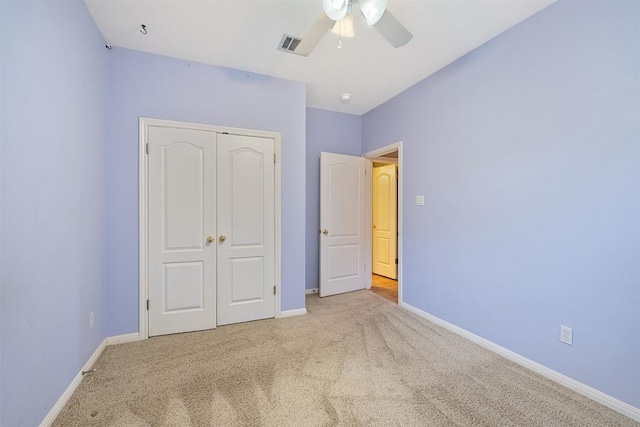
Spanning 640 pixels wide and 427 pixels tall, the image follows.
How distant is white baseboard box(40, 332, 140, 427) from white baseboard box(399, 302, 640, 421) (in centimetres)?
310

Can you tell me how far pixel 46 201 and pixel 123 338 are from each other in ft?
5.17

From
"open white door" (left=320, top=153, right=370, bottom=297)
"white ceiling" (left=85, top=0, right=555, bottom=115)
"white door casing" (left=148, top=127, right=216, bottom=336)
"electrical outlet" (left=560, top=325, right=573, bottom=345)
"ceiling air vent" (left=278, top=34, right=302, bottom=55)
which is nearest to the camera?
"electrical outlet" (left=560, top=325, right=573, bottom=345)

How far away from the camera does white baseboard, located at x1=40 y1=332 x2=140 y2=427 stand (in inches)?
58.7

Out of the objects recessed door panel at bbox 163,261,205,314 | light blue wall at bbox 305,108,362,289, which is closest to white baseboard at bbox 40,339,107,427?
recessed door panel at bbox 163,261,205,314

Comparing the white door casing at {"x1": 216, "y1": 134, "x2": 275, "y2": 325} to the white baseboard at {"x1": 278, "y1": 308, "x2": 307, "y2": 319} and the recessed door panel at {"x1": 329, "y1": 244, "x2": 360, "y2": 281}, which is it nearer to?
the white baseboard at {"x1": 278, "y1": 308, "x2": 307, "y2": 319}

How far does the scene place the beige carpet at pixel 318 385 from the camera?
1537 millimetres

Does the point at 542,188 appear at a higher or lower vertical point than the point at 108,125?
lower

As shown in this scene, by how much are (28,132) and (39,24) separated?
62 centimetres

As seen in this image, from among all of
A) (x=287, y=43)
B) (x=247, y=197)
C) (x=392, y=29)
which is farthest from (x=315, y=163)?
(x=392, y=29)

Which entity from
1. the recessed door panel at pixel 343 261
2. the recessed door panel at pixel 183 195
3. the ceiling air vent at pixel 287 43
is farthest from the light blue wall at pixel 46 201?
the recessed door panel at pixel 343 261

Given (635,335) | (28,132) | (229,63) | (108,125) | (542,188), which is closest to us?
(28,132)

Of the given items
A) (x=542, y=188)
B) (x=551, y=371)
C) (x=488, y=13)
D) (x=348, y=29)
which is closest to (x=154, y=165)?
(x=348, y=29)

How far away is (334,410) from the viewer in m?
1.58

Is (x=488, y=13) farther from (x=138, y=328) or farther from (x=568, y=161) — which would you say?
(x=138, y=328)
